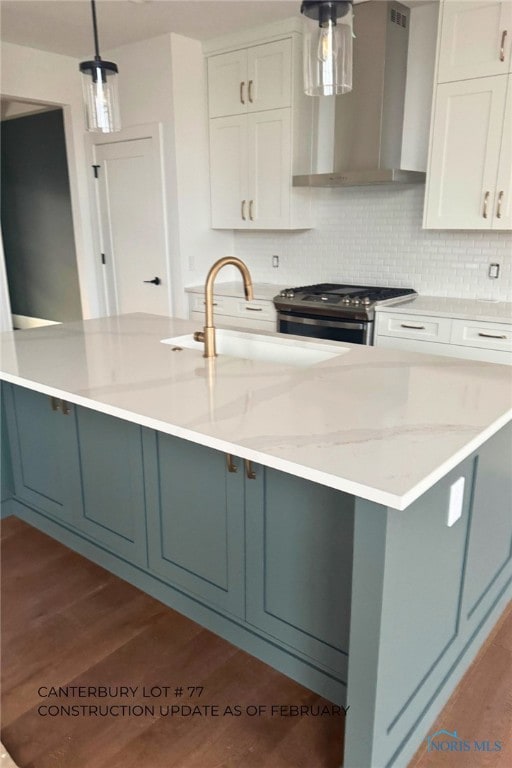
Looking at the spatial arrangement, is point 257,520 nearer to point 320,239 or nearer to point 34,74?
point 320,239

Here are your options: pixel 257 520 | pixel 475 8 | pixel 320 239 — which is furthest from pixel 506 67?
pixel 257 520

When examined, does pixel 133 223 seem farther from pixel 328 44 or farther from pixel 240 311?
pixel 328 44

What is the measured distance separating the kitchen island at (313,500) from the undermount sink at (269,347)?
0.10 m

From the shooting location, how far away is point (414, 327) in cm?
347

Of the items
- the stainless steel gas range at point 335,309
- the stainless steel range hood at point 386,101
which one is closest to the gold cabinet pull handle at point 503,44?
the stainless steel range hood at point 386,101

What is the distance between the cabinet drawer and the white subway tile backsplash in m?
0.58

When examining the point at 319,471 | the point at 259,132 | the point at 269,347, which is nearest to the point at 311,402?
the point at 319,471

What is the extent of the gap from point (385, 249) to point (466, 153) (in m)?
0.93

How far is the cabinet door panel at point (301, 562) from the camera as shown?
5.18 feet

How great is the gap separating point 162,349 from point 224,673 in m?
1.22

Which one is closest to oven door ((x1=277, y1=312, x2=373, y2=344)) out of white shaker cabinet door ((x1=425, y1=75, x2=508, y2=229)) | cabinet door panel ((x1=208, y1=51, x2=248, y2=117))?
white shaker cabinet door ((x1=425, y1=75, x2=508, y2=229))

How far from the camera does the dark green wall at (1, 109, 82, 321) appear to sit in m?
5.82

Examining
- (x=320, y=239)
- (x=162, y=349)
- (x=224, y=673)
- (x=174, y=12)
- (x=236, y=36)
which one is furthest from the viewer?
(x=320, y=239)

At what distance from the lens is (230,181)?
14.8 ft
